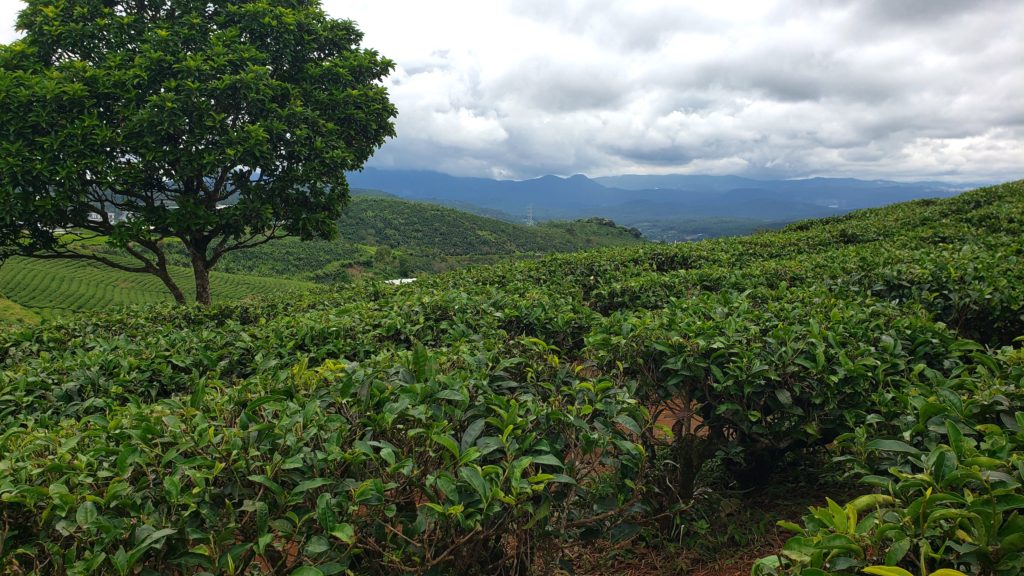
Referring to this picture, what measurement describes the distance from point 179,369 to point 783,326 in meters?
4.75

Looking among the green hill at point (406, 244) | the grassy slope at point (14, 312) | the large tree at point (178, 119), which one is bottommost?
the grassy slope at point (14, 312)

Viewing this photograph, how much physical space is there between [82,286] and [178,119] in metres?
55.6

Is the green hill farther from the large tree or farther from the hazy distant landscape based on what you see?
the hazy distant landscape

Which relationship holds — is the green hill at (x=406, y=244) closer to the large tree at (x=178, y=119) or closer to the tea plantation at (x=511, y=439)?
the large tree at (x=178, y=119)

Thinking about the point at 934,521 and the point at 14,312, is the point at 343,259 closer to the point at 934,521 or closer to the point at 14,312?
the point at 14,312

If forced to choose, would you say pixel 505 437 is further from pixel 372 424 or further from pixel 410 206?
pixel 410 206

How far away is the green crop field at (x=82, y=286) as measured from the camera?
4362 cm

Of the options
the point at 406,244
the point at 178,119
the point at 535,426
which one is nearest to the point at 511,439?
the point at 535,426

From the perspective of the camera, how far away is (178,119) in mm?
8711

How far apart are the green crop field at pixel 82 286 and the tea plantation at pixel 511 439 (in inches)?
1560

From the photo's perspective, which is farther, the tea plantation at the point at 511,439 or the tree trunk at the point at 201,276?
the tree trunk at the point at 201,276

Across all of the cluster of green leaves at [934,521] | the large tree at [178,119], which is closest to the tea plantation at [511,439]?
the cluster of green leaves at [934,521]

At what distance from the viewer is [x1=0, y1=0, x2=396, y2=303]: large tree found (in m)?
8.59

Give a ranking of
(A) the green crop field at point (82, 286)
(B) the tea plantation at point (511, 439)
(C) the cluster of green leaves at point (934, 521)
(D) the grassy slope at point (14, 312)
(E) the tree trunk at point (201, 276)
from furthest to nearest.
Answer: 1. (A) the green crop field at point (82, 286)
2. (D) the grassy slope at point (14, 312)
3. (E) the tree trunk at point (201, 276)
4. (B) the tea plantation at point (511, 439)
5. (C) the cluster of green leaves at point (934, 521)
